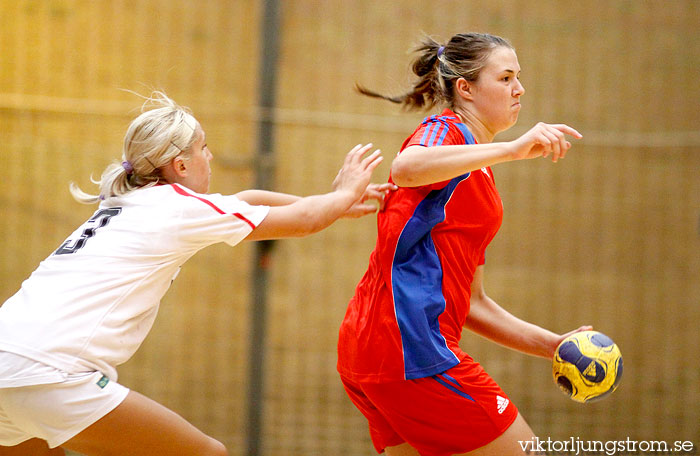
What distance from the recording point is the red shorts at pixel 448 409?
8.06 feet

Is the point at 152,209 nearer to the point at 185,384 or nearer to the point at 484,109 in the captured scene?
the point at 484,109

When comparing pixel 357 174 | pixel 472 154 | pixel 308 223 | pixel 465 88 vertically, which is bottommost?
pixel 308 223

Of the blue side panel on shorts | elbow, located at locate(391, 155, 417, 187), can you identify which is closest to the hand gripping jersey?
the blue side panel on shorts

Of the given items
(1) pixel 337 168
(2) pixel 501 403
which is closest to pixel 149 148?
(2) pixel 501 403

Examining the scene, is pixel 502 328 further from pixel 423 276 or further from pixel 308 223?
pixel 308 223

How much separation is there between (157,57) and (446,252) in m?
3.47

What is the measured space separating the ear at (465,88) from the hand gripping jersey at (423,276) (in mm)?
125

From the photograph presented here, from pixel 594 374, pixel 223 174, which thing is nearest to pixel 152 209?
pixel 594 374

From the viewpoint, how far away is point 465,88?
9.02 ft

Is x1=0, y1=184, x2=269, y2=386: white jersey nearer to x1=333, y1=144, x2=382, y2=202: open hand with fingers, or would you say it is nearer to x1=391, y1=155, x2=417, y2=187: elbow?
x1=333, y1=144, x2=382, y2=202: open hand with fingers

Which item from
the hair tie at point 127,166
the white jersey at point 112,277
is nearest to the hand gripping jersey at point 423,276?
the white jersey at point 112,277

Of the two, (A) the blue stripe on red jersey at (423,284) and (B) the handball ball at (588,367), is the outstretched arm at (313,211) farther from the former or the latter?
(B) the handball ball at (588,367)

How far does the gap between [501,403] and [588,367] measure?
34 centimetres

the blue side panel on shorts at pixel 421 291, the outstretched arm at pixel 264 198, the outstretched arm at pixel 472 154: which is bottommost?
the blue side panel on shorts at pixel 421 291
